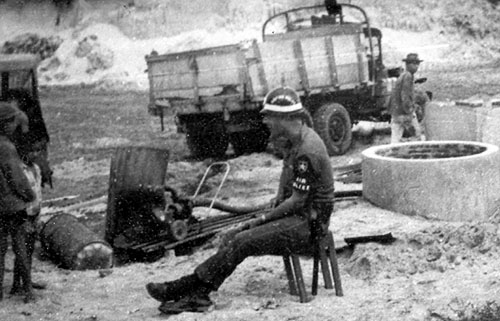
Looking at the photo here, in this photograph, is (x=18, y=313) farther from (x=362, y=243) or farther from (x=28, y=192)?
(x=362, y=243)

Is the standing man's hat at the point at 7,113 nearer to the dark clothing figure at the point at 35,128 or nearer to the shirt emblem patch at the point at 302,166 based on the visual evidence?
the shirt emblem patch at the point at 302,166

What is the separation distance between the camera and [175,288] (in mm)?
5867


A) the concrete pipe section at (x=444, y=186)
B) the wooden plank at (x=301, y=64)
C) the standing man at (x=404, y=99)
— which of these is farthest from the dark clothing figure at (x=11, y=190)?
the wooden plank at (x=301, y=64)

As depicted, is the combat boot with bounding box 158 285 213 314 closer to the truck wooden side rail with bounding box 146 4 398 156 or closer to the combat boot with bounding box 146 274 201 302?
the combat boot with bounding box 146 274 201 302

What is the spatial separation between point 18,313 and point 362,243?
10.00 feet

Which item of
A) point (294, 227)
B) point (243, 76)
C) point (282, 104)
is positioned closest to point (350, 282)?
point (294, 227)

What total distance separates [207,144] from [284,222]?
974cm

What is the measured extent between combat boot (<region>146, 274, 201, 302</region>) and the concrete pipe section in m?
3.45

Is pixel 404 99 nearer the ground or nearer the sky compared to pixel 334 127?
nearer the sky

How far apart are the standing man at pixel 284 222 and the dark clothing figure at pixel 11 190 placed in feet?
4.34

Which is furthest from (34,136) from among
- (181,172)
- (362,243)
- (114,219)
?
(362,243)

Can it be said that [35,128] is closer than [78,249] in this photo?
No

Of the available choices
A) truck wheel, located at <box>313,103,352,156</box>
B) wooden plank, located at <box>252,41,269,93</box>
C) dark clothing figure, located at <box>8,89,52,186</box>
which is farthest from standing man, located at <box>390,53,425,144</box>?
dark clothing figure, located at <box>8,89,52,186</box>

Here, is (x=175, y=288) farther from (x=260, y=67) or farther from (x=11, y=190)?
(x=260, y=67)
